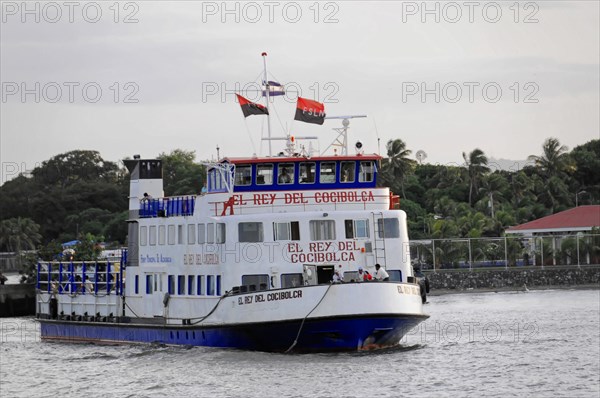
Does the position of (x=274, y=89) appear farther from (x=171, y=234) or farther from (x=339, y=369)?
(x=339, y=369)

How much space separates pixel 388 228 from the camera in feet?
147

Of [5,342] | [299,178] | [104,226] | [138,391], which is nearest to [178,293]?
[299,178]

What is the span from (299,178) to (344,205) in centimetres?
187

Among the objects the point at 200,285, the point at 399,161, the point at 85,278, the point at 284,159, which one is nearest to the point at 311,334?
the point at 200,285

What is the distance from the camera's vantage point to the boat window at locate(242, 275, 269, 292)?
44062 millimetres

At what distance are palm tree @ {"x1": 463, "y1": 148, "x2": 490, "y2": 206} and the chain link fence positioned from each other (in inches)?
867

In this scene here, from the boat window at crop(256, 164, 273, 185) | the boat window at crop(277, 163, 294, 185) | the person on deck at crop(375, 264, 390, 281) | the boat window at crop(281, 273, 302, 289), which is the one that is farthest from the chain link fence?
the person on deck at crop(375, 264, 390, 281)

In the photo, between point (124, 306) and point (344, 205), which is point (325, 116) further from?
point (124, 306)

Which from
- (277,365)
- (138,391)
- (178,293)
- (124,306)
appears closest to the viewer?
(138,391)

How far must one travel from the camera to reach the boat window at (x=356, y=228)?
4453cm

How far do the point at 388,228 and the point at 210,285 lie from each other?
6.69 m

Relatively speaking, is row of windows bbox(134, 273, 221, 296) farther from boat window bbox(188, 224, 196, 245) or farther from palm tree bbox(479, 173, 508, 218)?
palm tree bbox(479, 173, 508, 218)

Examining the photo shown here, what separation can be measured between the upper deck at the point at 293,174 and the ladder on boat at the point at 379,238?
5.29 ft

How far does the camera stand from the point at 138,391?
38500 mm
